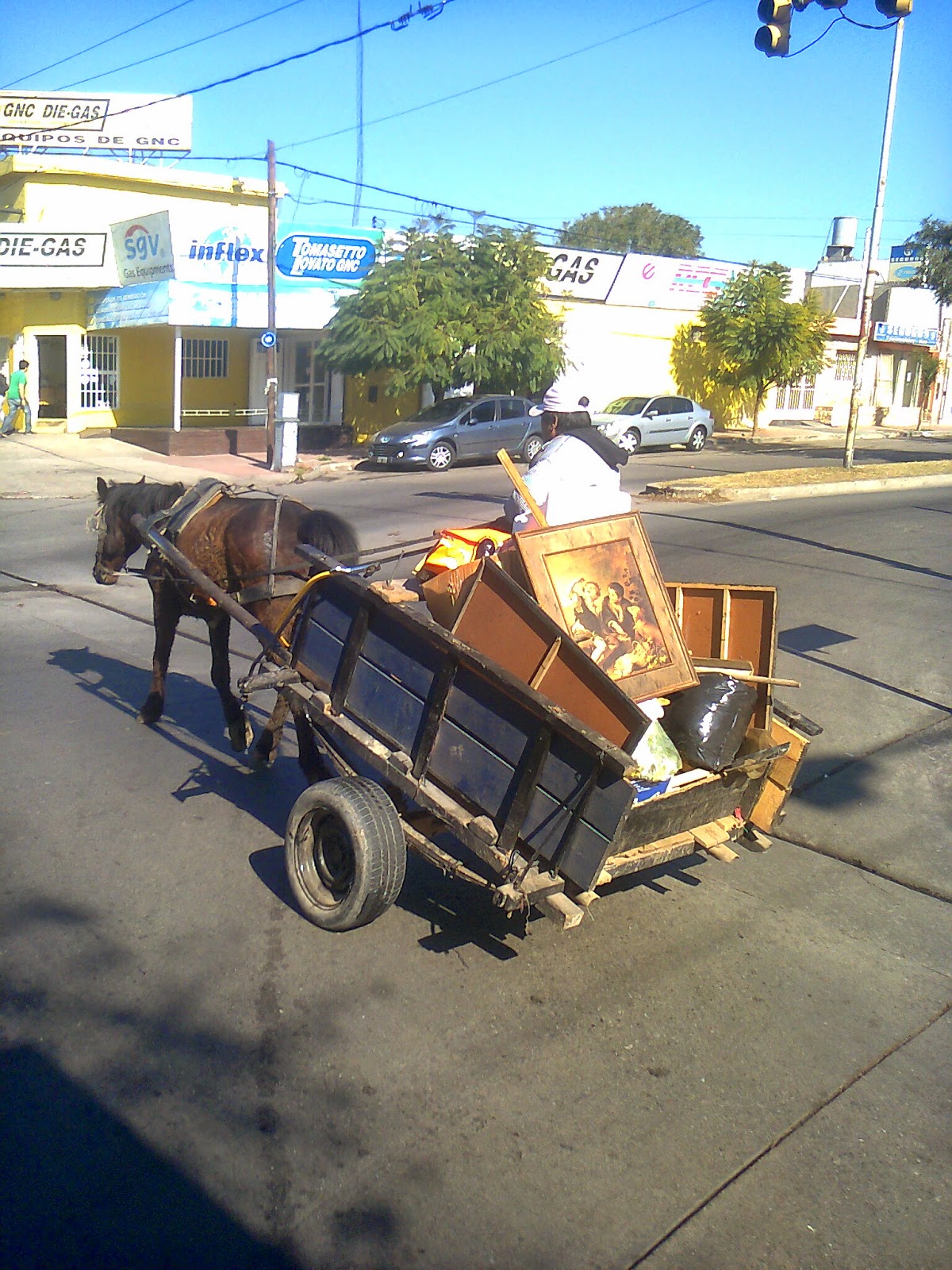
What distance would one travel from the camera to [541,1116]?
3486 mm

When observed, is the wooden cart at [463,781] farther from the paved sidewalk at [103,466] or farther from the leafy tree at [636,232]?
the leafy tree at [636,232]

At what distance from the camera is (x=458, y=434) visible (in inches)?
932

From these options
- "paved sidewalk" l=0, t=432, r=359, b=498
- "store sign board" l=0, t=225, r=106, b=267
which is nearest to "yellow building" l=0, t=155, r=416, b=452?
"store sign board" l=0, t=225, r=106, b=267

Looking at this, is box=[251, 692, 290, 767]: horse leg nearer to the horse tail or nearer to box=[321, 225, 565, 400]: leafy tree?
the horse tail

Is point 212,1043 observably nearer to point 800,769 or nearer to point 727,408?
point 800,769

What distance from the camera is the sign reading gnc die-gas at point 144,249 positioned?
76.7ft

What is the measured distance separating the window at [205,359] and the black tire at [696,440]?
12.8 meters

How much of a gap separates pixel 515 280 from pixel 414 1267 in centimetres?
2419

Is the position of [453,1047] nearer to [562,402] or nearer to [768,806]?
[768,806]

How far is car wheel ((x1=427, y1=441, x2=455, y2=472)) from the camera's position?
76.3ft

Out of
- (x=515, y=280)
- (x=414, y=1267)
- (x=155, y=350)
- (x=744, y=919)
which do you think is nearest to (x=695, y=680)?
(x=744, y=919)

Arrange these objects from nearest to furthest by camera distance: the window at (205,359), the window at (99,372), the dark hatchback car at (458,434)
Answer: the dark hatchback car at (458,434) → the window at (99,372) → the window at (205,359)

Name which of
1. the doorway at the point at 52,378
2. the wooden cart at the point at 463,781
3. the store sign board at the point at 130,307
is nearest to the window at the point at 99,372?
the store sign board at the point at 130,307

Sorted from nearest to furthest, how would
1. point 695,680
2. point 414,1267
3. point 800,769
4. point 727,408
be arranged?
point 414,1267
point 695,680
point 800,769
point 727,408
